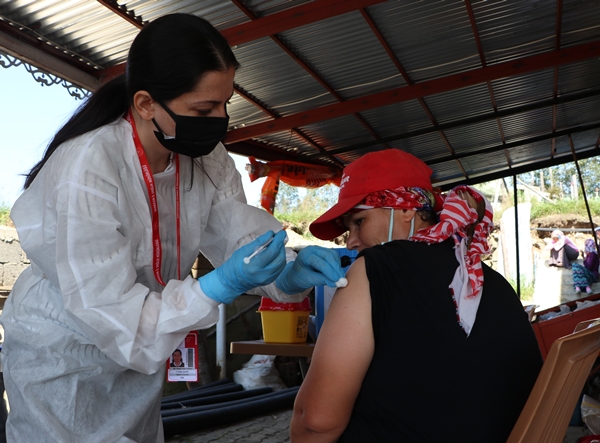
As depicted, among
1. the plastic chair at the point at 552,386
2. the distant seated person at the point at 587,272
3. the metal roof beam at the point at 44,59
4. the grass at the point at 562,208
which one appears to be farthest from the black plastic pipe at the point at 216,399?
the grass at the point at 562,208

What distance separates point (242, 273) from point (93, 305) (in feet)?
1.02

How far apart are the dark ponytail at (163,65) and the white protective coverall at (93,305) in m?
0.06

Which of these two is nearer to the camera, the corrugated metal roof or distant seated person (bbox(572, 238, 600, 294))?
the corrugated metal roof

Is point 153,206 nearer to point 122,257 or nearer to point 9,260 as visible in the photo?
point 122,257

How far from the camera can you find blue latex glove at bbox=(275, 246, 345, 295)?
1501 mm

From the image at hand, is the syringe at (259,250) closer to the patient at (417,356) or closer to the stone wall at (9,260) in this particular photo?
the patient at (417,356)

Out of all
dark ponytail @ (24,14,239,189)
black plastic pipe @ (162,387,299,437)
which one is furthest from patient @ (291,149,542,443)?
black plastic pipe @ (162,387,299,437)

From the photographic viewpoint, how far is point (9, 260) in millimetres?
6340

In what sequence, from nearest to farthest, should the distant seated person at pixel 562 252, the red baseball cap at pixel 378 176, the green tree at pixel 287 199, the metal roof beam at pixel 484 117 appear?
the red baseball cap at pixel 378 176
the metal roof beam at pixel 484 117
the distant seated person at pixel 562 252
the green tree at pixel 287 199

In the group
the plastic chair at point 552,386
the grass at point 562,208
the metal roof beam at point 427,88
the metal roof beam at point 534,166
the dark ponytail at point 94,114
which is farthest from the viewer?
the grass at point 562,208

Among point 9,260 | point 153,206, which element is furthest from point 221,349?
point 153,206

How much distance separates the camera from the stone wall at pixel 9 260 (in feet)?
20.4

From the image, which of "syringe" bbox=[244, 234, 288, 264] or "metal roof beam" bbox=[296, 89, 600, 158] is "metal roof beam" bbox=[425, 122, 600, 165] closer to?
"metal roof beam" bbox=[296, 89, 600, 158]

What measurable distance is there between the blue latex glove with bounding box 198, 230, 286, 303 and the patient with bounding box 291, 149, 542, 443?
7.8 inches
